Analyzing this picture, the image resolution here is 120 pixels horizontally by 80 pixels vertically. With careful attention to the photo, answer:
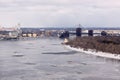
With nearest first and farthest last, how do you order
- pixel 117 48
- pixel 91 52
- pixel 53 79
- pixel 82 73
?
pixel 53 79
pixel 82 73
pixel 117 48
pixel 91 52

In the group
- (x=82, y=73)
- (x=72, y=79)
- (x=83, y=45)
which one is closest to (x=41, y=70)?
(x=82, y=73)

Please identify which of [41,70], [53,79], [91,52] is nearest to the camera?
[53,79]

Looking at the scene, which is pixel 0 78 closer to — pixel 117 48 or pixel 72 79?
pixel 72 79

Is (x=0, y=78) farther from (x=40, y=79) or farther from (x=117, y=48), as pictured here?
(x=117, y=48)

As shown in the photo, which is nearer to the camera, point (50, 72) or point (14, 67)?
point (50, 72)

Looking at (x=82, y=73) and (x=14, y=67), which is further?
(x=14, y=67)

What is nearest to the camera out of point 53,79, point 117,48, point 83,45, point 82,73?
point 53,79

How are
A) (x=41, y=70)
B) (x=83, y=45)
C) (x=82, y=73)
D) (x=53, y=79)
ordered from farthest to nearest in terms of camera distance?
(x=83, y=45) → (x=41, y=70) → (x=82, y=73) → (x=53, y=79)

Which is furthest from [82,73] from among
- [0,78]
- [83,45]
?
[83,45]
